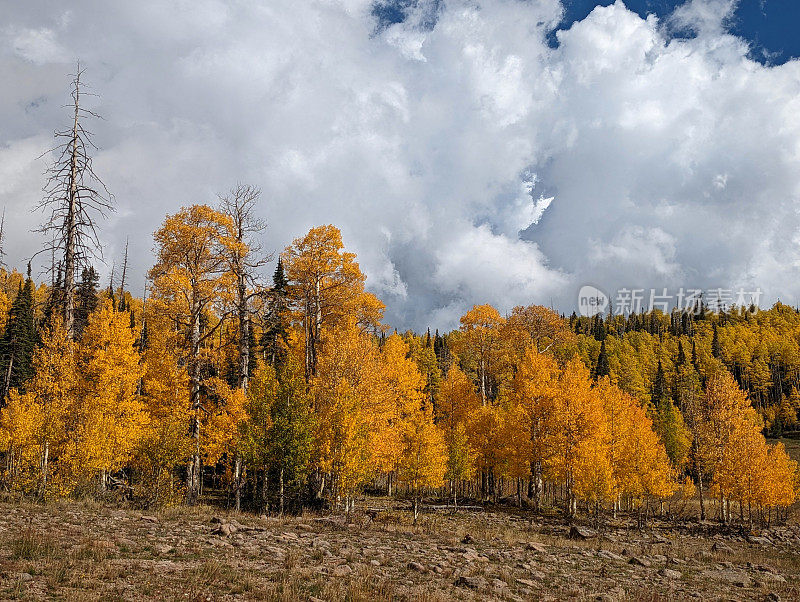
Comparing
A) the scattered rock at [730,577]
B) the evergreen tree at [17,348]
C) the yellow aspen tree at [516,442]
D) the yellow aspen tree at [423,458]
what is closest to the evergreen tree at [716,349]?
the yellow aspen tree at [516,442]

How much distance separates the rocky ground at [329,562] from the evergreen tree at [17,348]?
151 ft

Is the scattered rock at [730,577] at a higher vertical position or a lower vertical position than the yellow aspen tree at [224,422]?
lower

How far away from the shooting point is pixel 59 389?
80.1ft

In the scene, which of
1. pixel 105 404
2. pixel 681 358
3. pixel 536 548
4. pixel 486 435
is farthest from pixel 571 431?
pixel 681 358

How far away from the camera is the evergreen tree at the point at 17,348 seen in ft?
178

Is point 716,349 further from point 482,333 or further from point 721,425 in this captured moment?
point 482,333

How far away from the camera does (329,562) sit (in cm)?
1387

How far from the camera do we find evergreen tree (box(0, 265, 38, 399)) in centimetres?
5441

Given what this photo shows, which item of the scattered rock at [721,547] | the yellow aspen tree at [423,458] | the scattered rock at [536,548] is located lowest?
the scattered rock at [721,547]

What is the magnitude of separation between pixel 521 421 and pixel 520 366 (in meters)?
4.14

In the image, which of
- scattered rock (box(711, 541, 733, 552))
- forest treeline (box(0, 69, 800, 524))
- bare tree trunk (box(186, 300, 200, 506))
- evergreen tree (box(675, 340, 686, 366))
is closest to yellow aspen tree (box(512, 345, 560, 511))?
forest treeline (box(0, 69, 800, 524))

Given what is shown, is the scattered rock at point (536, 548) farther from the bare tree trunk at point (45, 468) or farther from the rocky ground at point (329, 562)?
the bare tree trunk at point (45, 468)

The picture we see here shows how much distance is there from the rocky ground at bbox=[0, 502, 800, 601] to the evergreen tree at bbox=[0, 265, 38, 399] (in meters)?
45.9

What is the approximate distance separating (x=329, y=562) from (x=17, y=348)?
5965 cm
